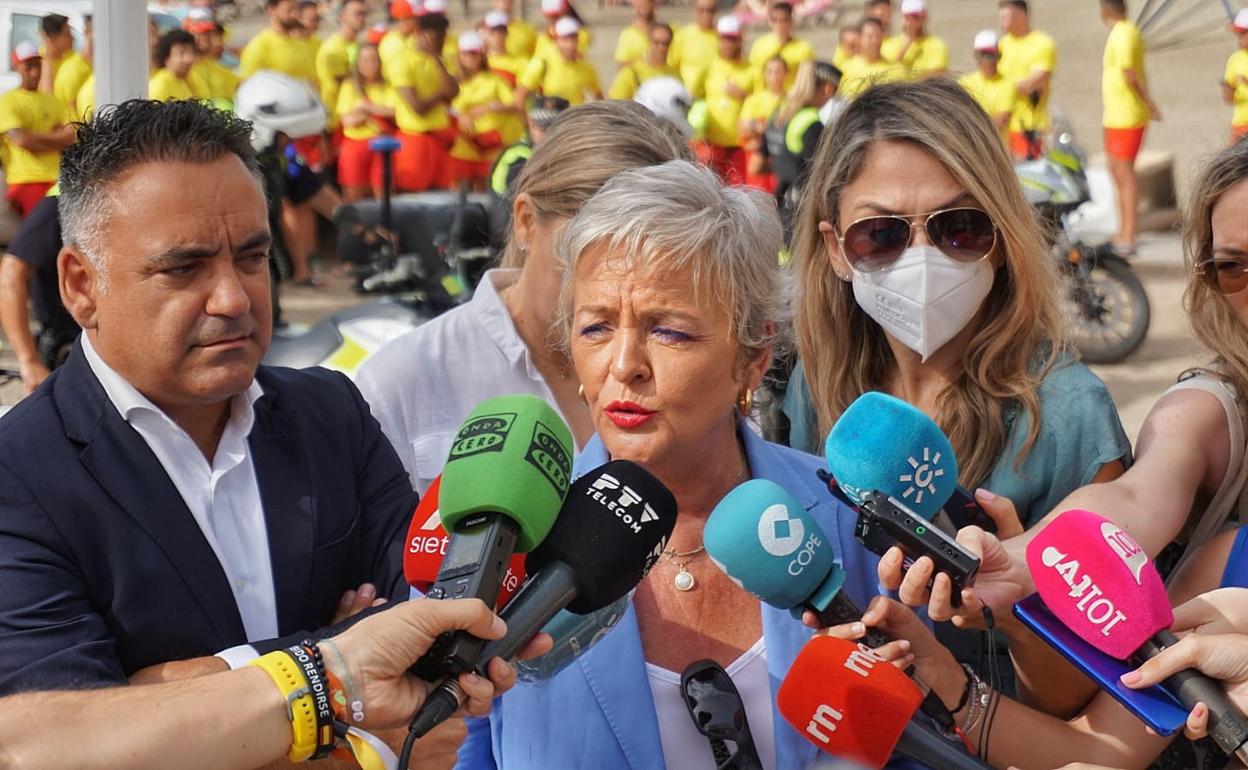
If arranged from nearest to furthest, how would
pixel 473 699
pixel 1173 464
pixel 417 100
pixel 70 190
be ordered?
pixel 473 699
pixel 70 190
pixel 1173 464
pixel 417 100

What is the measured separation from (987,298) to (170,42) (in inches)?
411

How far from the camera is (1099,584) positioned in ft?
6.84

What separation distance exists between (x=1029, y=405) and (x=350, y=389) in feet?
4.41

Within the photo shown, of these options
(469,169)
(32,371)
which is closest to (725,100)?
(469,169)

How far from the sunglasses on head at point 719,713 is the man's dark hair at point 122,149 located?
3.92ft

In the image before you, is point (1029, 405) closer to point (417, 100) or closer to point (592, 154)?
point (592, 154)

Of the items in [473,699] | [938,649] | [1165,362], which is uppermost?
[473,699]

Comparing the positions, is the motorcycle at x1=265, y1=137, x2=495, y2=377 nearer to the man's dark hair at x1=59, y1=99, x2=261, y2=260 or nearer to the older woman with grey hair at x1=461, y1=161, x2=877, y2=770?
the man's dark hair at x1=59, y1=99, x2=261, y2=260

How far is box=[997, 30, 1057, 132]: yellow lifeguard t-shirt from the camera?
14.1 meters

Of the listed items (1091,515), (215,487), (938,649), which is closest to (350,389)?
(215,487)

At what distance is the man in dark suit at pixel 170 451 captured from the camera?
2.39 meters

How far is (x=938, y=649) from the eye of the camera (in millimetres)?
2449

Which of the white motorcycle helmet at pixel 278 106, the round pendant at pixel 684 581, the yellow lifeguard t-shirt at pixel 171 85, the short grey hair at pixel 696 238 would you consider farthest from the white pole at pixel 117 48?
the yellow lifeguard t-shirt at pixel 171 85

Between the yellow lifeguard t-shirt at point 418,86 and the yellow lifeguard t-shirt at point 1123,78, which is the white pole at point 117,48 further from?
the yellow lifeguard t-shirt at point 1123,78
